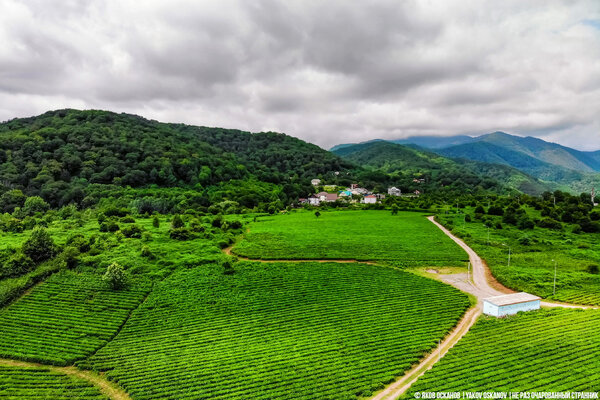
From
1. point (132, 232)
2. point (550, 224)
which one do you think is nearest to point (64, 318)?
point (132, 232)

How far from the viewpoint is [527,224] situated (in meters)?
73.4

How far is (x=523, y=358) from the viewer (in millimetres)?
25922

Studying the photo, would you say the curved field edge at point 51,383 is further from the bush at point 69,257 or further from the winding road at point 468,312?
the winding road at point 468,312

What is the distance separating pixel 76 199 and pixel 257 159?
4458 inches

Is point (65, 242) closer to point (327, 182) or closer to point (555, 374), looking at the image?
point (555, 374)

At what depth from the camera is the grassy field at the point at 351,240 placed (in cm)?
5284

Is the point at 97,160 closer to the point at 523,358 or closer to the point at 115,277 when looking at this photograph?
the point at 115,277

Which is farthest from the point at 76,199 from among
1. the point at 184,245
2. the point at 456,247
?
the point at 456,247

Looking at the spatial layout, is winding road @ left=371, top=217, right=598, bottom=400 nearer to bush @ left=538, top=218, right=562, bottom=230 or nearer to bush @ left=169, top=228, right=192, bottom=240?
bush @ left=538, top=218, right=562, bottom=230

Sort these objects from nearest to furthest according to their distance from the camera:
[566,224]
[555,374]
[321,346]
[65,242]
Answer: [555,374] → [321,346] → [65,242] → [566,224]

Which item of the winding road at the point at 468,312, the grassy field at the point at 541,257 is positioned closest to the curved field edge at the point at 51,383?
the winding road at the point at 468,312

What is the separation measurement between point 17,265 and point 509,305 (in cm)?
5915

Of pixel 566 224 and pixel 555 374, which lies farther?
pixel 566 224

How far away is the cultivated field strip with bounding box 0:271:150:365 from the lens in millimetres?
30344
